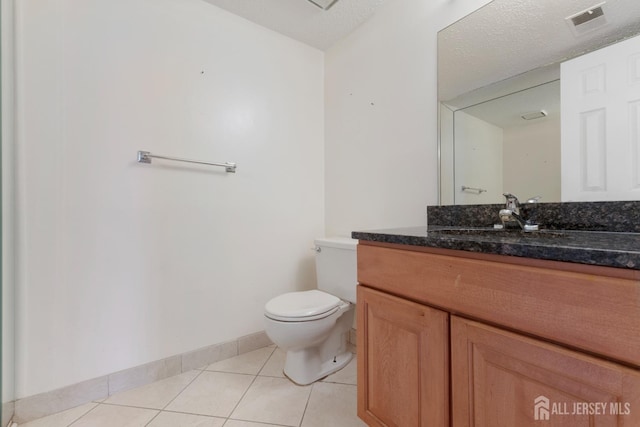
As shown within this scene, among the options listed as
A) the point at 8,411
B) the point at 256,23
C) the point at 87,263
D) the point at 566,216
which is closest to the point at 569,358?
the point at 566,216

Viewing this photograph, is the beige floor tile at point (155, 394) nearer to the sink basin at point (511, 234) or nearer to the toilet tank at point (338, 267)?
the toilet tank at point (338, 267)

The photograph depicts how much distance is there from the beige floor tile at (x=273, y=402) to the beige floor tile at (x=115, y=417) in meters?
0.38

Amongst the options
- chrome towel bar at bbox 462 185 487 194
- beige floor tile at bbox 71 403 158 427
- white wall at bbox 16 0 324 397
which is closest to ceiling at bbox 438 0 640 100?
chrome towel bar at bbox 462 185 487 194

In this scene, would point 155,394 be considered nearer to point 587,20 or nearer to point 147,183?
point 147,183

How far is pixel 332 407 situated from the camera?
125 centimetres

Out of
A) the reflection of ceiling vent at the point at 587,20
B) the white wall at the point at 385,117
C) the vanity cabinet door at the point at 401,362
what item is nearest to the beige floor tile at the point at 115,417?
the vanity cabinet door at the point at 401,362

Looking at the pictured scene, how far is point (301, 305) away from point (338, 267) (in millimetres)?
320

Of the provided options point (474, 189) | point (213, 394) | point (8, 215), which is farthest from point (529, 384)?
point (8, 215)

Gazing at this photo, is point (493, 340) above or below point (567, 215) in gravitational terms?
below

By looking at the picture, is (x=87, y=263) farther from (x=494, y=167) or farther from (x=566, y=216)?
(x=566, y=216)

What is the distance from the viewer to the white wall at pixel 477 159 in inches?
46.6

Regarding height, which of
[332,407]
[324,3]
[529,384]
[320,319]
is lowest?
[332,407]

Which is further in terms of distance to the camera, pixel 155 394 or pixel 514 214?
pixel 155 394

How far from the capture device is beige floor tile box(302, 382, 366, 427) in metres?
1.17
